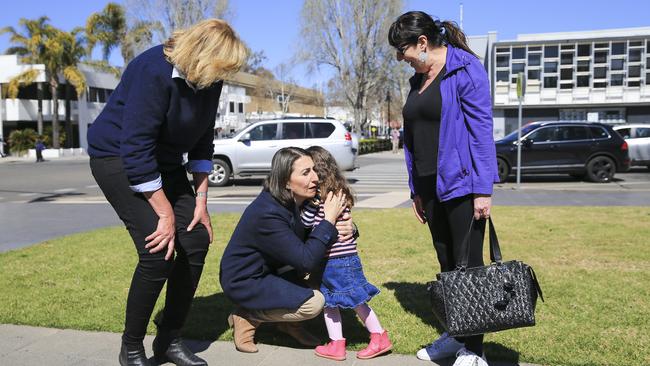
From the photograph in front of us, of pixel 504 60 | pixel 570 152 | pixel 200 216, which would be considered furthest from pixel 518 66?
pixel 200 216

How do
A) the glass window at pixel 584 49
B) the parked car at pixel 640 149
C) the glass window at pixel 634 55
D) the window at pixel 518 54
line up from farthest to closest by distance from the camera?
the window at pixel 518 54 → the glass window at pixel 584 49 → the glass window at pixel 634 55 → the parked car at pixel 640 149

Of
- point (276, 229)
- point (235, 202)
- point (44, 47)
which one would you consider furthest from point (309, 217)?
point (44, 47)

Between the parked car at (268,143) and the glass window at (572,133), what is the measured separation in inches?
213

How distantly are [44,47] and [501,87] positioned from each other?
32.9 metres

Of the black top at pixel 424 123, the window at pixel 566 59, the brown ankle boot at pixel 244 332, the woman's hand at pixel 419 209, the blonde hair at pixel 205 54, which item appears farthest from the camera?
the window at pixel 566 59

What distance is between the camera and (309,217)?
3.77 metres

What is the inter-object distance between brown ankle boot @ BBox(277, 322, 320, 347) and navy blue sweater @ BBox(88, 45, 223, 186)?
4.28ft

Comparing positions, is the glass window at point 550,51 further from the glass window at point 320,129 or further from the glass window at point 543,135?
the glass window at point 320,129

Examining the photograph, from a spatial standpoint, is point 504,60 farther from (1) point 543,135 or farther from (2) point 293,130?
(2) point 293,130

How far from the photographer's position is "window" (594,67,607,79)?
42.5 m

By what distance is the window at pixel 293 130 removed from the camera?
1648 cm

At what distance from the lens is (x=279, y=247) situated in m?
3.54

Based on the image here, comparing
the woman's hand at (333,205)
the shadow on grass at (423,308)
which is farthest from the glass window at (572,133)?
the woman's hand at (333,205)

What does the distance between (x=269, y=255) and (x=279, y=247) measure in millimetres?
128
